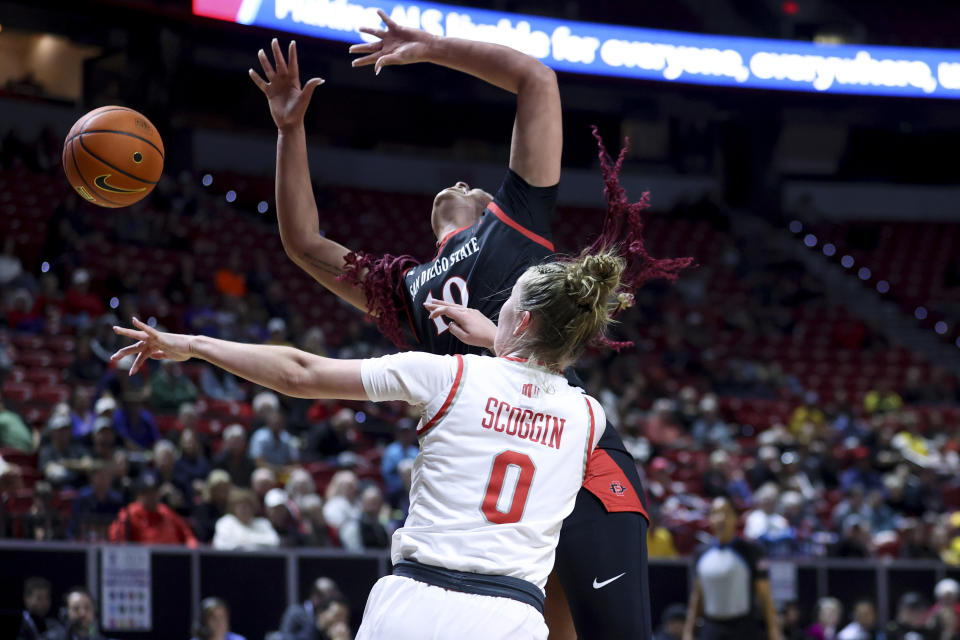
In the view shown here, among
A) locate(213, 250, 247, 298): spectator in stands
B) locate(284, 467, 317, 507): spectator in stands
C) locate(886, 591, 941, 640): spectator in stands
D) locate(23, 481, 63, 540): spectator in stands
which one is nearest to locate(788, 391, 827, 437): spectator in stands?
locate(886, 591, 941, 640): spectator in stands

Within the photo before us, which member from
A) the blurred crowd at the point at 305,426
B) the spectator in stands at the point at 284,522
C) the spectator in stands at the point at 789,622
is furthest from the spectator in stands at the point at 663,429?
the spectator in stands at the point at 284,522

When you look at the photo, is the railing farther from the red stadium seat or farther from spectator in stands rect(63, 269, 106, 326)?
spectator in stands rect(63, 269, 106, 326)

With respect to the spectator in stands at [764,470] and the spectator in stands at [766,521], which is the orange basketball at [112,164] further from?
the spectator in stands at [764,470]

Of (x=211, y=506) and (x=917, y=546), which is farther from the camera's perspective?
(x=917, y=546)

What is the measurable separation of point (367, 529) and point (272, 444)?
177 cm

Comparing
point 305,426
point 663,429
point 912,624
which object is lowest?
point 912,624

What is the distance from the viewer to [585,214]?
21.3 m

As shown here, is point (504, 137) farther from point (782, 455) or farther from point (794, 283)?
point (782, 455)

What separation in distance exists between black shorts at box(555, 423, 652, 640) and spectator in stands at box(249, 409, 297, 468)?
740cm

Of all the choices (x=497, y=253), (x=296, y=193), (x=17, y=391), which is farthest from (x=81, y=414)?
(x=497, y=253)

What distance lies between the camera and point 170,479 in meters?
9.09

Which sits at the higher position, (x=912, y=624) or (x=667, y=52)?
(x=667, y=52)

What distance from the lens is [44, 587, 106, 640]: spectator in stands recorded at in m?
6.75

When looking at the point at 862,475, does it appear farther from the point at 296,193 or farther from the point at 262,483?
the point at 296,193
